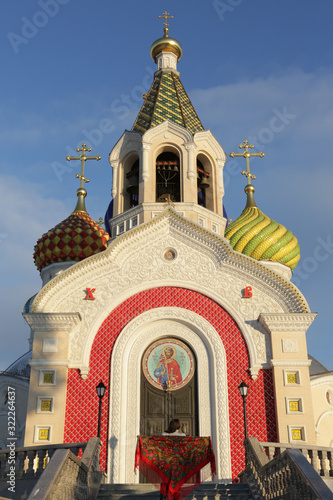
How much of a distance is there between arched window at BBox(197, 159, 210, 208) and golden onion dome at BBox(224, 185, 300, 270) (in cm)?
301

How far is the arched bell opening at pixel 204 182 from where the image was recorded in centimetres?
1800

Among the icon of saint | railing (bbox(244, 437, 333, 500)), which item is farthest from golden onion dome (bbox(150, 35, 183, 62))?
railing (bbox(244, 437, 333, 500))

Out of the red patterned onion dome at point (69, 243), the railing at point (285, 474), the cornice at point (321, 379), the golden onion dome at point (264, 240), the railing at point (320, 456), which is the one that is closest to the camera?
the railing at point (285, 474)

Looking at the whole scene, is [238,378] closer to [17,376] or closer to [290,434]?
[290,434]

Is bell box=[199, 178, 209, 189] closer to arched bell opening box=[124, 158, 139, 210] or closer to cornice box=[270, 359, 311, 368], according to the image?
arched bell opening box=[124, 158, 139, 210]

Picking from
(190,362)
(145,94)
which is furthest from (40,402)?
(145,94)

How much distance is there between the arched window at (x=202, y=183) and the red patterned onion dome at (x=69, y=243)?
4.10 m

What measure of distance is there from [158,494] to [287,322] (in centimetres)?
582

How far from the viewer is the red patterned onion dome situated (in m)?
20.4

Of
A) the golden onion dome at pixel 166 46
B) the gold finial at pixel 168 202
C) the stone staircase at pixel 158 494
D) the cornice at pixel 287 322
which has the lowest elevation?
the stone staircase at pixel 158 494

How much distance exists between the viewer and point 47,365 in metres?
13.7

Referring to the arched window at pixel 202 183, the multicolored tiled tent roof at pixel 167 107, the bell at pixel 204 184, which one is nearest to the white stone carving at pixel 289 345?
the arched window at pixel 202 183

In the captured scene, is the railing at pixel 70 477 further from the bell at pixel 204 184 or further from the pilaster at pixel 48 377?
the bell at pixel 204 184

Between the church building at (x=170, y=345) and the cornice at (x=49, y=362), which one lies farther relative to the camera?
the cornice at (x=49, y=362)
